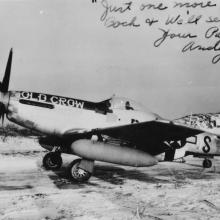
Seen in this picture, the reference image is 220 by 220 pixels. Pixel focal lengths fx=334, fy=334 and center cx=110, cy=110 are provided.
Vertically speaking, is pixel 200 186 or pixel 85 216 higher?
pixel 200 186

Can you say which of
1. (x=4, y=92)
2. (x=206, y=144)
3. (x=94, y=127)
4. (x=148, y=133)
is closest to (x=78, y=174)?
(x=94, y=127)

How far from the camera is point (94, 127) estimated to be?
8.55 meters

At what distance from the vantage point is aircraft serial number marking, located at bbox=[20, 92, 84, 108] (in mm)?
8383

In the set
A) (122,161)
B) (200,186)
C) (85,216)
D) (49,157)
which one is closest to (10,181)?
(49,157)

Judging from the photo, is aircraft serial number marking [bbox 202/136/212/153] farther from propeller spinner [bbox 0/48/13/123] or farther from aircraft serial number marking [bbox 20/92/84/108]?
propeller spinner [bbox 0/48/13/123]

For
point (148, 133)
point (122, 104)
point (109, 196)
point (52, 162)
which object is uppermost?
point (122, 104)

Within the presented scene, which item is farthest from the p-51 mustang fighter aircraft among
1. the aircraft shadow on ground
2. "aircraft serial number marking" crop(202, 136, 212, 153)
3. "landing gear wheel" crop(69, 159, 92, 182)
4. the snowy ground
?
"aircraft serial number marking" crop(202, 136, 212, 153)

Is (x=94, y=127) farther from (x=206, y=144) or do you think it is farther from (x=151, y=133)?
(x=206, y=144)

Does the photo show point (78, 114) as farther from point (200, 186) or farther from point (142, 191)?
point (200, 186)

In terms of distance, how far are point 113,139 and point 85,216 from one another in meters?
3.33

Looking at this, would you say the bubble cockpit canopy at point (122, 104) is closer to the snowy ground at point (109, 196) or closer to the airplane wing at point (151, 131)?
the airplane wing at point (151, 131)

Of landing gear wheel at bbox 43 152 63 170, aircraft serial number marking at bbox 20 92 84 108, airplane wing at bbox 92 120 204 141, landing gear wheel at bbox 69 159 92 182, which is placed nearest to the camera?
airplane wing at bbox 92 120 204 141

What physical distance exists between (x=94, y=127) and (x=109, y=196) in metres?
2.50

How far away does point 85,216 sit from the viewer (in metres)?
4.86
